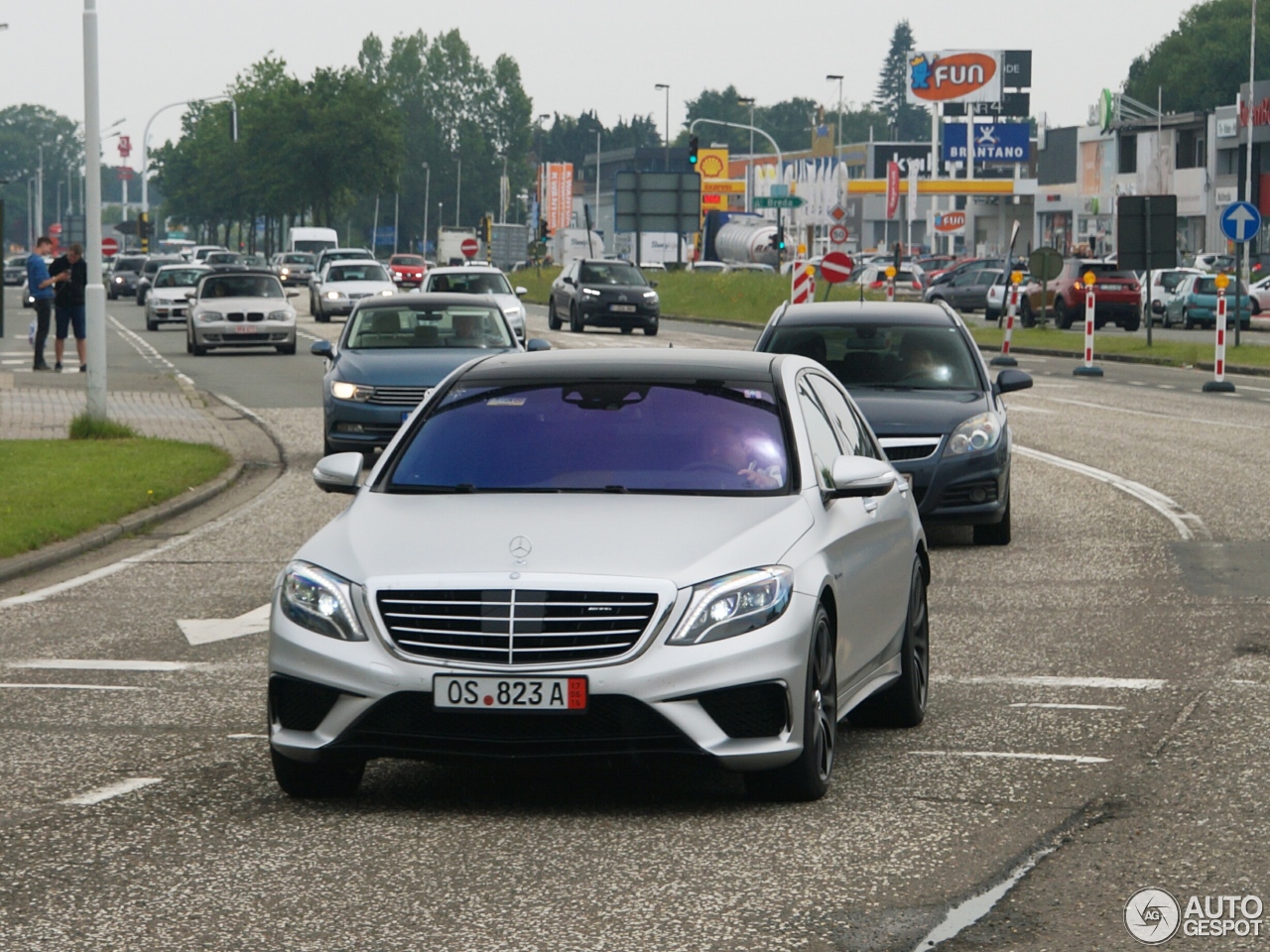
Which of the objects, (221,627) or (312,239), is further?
(312,239)

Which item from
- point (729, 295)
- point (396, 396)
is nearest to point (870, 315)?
point (396, 396)

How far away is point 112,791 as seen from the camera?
22.9 feet

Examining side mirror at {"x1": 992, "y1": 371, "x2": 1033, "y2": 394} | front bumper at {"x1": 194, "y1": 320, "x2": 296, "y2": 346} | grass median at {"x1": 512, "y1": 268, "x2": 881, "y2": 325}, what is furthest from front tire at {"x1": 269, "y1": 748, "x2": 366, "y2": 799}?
grass median at {"x1": 512, "y1": 268, "x2": 881, "y2": 325}

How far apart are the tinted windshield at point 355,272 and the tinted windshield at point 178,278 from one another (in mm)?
3602

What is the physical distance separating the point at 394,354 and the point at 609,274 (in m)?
32.0

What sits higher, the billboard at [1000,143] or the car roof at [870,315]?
the billboard at [1000,143]

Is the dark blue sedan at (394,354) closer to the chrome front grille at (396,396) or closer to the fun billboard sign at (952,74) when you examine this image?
the chrome front grille at (396,396)

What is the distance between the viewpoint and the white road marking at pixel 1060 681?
352 inches

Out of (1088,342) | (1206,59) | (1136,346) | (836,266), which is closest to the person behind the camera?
(1088,342)

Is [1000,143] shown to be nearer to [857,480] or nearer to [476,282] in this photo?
[476,282]

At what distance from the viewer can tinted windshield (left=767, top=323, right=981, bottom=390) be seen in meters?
14.6

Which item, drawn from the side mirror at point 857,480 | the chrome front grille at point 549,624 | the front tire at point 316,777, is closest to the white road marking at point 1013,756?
the side mirror at point 857,480

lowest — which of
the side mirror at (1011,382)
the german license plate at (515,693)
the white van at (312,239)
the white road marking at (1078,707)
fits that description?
the white road marking at (1078,707)

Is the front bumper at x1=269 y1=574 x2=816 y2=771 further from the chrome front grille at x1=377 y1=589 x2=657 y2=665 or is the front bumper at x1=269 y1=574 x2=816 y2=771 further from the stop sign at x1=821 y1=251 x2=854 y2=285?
the stop sign at x1=821 y1=251 x2=854 y2=285
